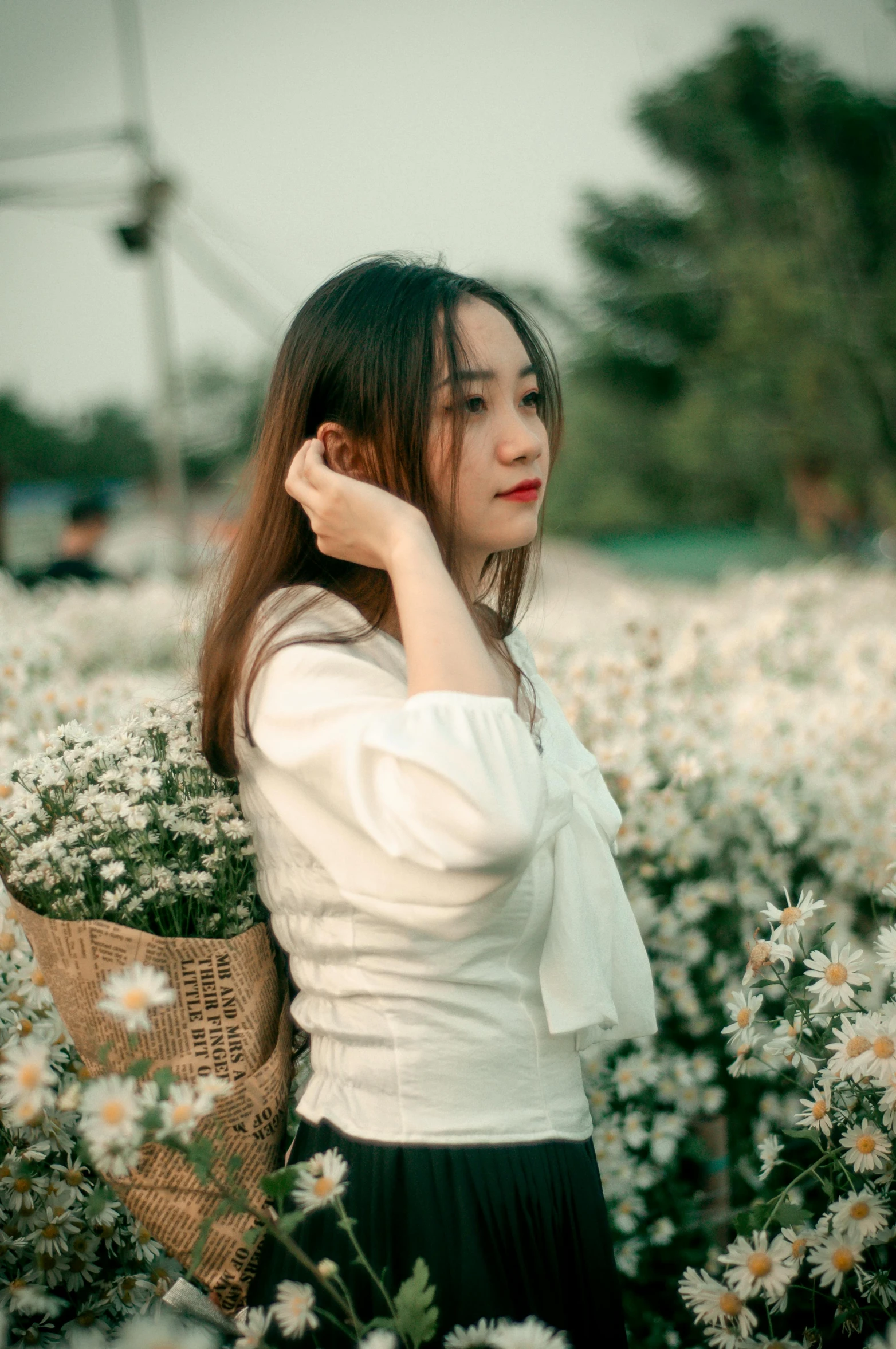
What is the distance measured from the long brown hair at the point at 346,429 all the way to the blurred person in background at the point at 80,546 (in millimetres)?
4810

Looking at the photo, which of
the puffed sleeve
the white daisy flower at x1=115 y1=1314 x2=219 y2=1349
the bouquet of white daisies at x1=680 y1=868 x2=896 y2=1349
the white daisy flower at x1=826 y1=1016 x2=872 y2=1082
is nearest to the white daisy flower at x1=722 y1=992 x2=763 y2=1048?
the bouquet of white daisies at x1=680 y1=868 x2=896 y2=1349

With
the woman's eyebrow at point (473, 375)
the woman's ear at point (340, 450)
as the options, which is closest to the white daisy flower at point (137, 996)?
the woman's ear at point (340, 450)

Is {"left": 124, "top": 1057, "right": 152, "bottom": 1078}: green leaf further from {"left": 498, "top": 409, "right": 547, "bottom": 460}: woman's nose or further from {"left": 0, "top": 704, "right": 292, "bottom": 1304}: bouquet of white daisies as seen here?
{"left": 498, "top": 409, "right": 547, "bottom": 460}: woman's nose

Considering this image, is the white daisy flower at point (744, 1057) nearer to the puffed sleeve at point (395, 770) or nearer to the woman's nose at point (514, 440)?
the puffed sleeve at point (395, 770)

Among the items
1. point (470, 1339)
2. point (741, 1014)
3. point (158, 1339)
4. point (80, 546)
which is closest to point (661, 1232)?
point (741, 1014)

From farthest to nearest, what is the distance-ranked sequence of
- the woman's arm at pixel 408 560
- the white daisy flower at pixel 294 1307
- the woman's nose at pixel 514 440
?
the woman's nose at pixel 514 440
the woman's arm at pixel 408 560
the white daisy flower at pixel 294 1307

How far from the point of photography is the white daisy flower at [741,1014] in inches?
57.2

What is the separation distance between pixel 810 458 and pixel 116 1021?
11855 mm

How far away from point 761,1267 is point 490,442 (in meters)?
1.14

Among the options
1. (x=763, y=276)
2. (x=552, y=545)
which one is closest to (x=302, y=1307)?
(x=763, y=276)

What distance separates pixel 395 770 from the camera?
1.12 m

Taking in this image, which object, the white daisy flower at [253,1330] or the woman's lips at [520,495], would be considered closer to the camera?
the white daisy flower at [253,1330]

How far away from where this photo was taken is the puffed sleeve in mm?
1091

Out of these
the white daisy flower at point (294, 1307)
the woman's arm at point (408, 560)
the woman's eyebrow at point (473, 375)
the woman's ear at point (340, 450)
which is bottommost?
the white daisy flower at point (294, 1307)
